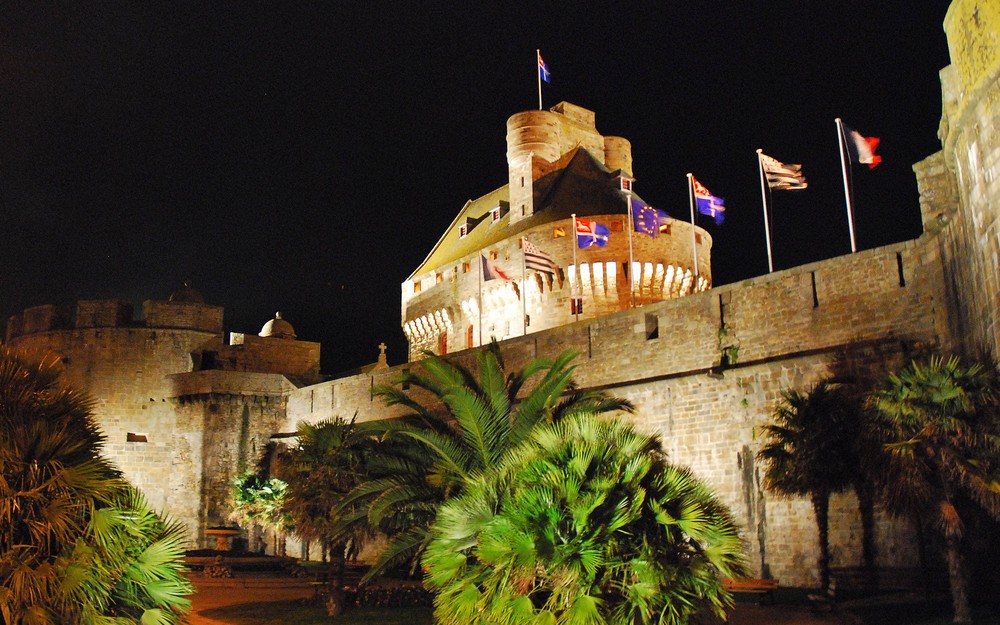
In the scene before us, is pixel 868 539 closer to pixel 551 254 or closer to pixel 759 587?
pixel 759 587

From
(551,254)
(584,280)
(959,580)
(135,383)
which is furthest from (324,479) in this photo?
(135,383)

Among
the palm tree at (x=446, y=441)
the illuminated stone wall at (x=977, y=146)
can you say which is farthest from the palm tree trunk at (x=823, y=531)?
the palm tree at (x=446, y=441)

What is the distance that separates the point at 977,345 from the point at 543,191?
840 inches

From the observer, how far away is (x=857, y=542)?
12008 mm

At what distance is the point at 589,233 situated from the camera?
79.3ft

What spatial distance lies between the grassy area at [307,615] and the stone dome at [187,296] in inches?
695

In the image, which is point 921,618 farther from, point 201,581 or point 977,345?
point 201,581

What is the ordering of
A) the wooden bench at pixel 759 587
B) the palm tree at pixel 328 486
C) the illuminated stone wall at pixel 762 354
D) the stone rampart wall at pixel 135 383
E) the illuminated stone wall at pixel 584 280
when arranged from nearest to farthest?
the illuminated stone wall at pixel 762 354, the wooden bench at pixel 759 587, the palm tree at pixel 328 486, the illuminated stone wall at pixel 584 280, the stone rampart wall at pixel 135 383

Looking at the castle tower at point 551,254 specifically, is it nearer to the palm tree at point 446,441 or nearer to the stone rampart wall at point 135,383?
the stone rampart wall at point 135,383

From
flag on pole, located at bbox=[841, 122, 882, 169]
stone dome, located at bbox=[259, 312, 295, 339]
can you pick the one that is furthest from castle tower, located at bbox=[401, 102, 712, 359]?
flag on pole, located at bbox=[841, 122, 882, 169]

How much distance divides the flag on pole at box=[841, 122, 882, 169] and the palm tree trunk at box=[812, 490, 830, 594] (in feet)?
18.5

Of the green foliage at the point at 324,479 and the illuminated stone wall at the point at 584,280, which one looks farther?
the illuminated stone wall at the point at 584,280

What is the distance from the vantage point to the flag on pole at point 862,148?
14.3 meters

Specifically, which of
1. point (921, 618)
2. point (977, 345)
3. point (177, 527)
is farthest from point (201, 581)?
point (977, 345)
